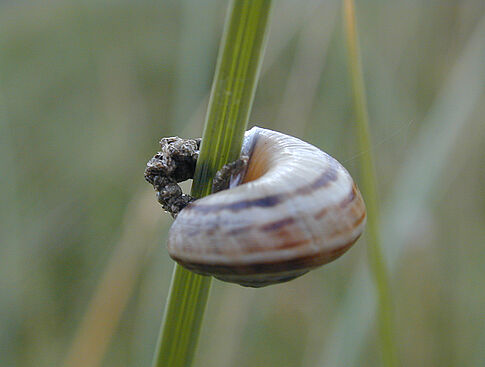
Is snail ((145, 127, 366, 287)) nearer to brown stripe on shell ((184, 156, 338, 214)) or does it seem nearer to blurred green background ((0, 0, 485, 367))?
brown stripe on shell ((184, 156, 338, 214))

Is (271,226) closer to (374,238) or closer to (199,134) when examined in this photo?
(374,238)

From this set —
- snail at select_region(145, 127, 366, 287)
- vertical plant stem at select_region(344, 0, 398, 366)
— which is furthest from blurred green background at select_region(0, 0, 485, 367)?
snail at select_region(145, 127, 366, 287)

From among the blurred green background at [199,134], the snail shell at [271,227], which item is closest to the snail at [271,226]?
the snail shell at [271,227]

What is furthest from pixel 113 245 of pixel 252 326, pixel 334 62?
pixel 334 62

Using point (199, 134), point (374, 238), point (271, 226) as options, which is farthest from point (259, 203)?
point (199, 134)

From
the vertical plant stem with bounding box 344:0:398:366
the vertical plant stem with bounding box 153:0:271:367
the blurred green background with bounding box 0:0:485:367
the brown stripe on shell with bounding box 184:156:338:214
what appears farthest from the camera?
the blurred green background with bounding box 0:0:485:367

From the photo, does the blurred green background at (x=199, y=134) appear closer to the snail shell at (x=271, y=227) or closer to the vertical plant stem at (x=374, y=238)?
the vertical plant stem at (x=374, y=238)

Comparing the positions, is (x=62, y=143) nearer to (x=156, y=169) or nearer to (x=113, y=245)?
(x=113, y=245)

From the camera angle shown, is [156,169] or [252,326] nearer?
[156,169]
